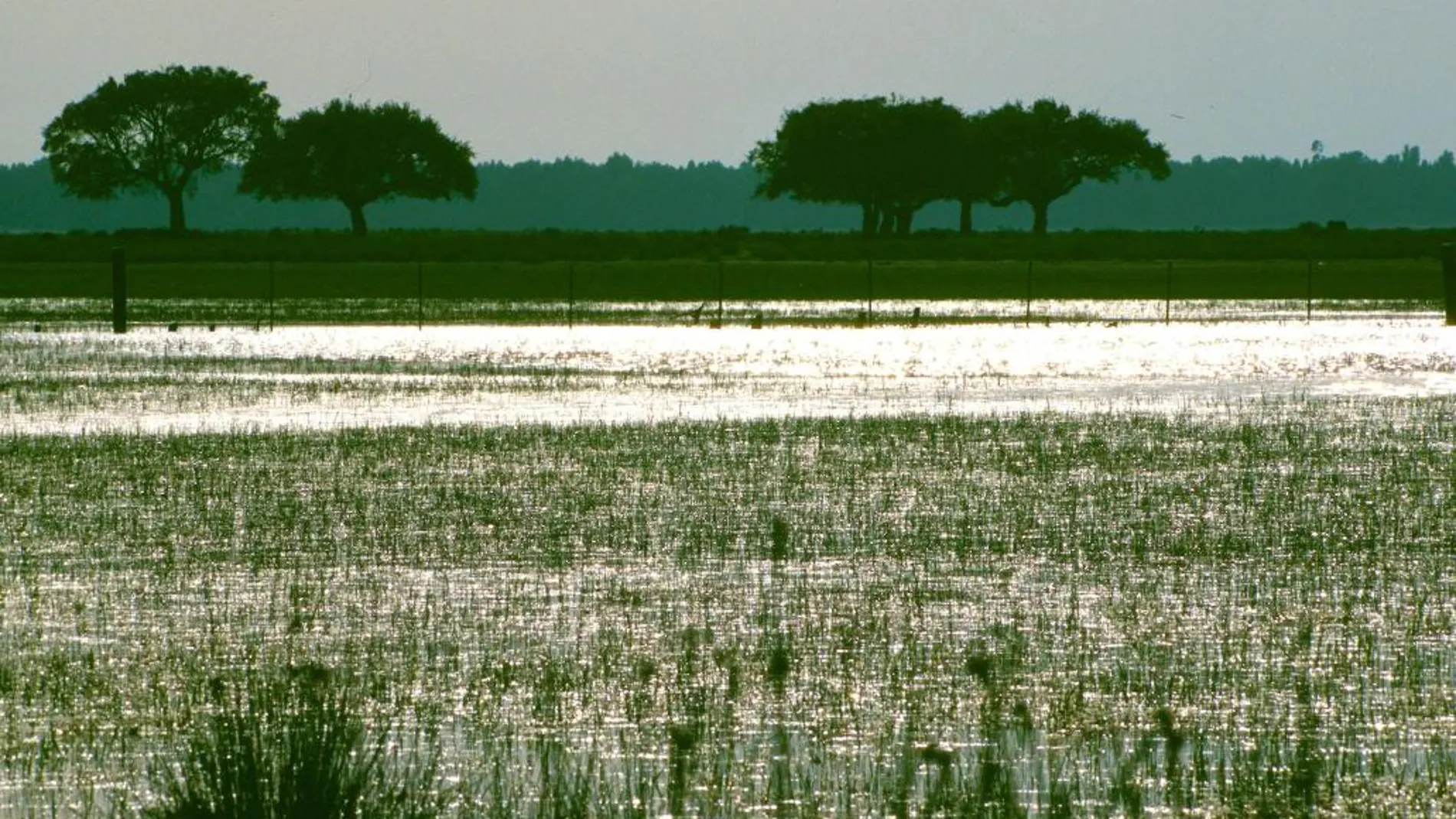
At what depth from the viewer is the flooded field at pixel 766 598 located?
8570 millimetres

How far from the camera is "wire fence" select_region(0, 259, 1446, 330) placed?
57781 millimetres

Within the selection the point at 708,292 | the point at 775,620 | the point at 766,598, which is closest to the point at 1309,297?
the point at 708,292

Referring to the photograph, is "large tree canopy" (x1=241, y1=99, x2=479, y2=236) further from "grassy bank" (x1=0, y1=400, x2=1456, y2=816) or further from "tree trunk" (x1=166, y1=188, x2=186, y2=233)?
"grassy bank" (x1=0, y1=400, x2=1456, y2=816)

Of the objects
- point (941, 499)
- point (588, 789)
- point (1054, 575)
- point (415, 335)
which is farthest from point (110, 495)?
point (415, 335)

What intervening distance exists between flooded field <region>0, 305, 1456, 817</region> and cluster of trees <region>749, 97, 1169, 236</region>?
106679mm

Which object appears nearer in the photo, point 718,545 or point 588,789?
point 588,789

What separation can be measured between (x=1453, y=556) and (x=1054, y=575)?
2526 mm

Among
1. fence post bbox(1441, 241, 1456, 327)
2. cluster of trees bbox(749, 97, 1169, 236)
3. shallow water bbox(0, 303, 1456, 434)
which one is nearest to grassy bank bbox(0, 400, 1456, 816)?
shallow water bbox(0, 303, 1456, 434)

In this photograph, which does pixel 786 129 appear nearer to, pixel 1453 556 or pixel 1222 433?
pixel 1222 433

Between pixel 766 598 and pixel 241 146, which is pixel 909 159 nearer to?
pixel 241 146

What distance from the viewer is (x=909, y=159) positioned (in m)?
133

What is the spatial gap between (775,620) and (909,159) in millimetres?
122704

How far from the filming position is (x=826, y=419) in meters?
24.9

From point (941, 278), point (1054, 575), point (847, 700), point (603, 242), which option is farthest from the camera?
point (603, 242)
